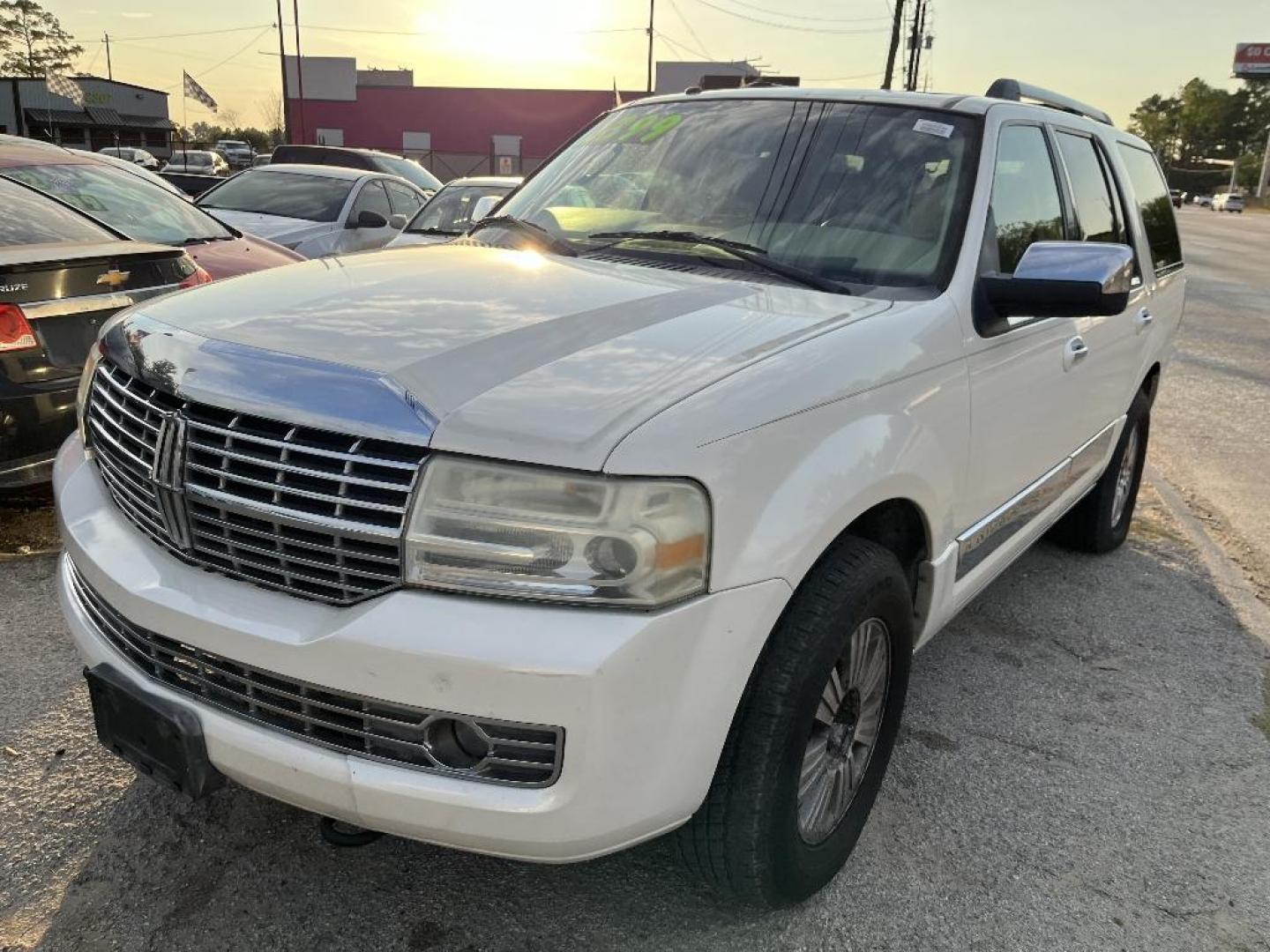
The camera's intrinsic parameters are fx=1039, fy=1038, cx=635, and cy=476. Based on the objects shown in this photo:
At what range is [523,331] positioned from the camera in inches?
85.1

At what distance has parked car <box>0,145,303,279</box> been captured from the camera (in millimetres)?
5711

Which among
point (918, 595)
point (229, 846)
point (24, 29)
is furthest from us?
point (24, 29)

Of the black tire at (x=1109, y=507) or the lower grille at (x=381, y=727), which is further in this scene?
the black tire at (x=1109, y=507)

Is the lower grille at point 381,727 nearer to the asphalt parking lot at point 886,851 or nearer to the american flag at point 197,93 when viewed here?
the asphalt parking lot at point 886,851

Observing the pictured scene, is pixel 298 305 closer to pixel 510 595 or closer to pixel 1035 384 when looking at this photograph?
pixel 510 595

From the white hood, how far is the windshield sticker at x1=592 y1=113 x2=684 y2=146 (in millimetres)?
831

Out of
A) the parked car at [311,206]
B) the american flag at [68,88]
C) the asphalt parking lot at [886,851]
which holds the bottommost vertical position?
the asphalt parking lot at [886,851]

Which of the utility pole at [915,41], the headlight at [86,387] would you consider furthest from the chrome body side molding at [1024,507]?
the utility pole at [915,41]

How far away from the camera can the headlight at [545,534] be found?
1.74 meters

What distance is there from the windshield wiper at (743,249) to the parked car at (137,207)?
3.33 meters

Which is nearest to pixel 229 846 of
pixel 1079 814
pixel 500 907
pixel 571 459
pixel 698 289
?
pixel 500 907

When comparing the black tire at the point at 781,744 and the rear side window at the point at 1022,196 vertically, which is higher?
the rear side window at the point at 1022,196

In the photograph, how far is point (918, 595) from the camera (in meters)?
2.69

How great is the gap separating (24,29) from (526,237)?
2505 inches
